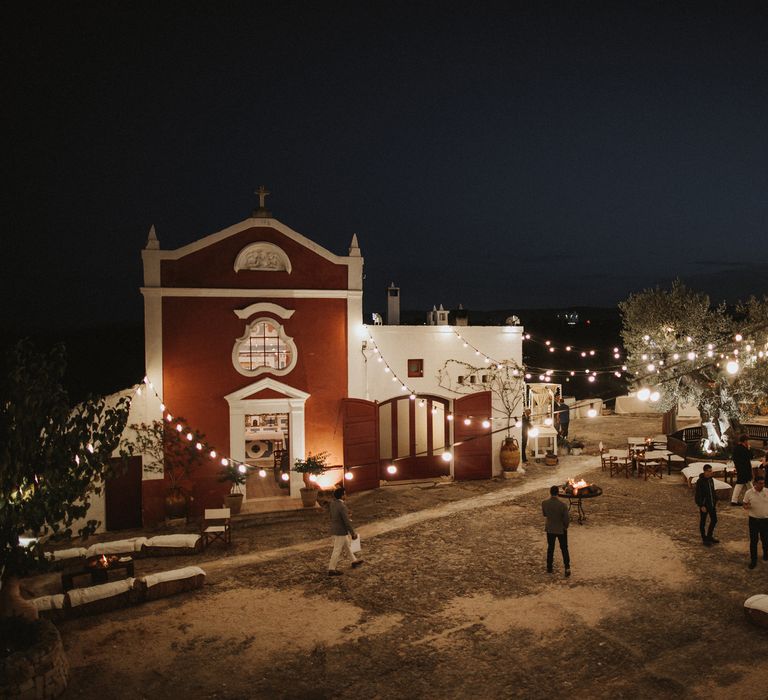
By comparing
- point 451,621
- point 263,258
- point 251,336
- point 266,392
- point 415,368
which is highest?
point 263,258

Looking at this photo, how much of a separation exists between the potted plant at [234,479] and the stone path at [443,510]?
2.40 m

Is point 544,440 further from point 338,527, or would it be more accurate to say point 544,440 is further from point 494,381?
point 338,527

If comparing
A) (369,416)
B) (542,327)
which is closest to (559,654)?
(369,416)

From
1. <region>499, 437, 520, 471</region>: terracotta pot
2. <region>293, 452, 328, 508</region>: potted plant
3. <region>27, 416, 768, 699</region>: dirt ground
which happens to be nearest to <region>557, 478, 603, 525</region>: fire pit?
<region>27, 416, 768, 699</region>: dirt ground

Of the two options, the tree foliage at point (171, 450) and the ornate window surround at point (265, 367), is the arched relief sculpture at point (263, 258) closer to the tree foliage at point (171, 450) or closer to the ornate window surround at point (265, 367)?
the ornate window surround at point (265, 367)

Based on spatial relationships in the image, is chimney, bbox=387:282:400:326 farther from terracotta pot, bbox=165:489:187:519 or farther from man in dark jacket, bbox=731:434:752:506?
man in dark jacket, bbox=731:434:752:506

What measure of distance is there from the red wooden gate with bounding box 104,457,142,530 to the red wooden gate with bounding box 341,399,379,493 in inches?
189

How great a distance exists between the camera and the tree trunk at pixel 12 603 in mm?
7066

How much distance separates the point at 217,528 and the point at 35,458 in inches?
206

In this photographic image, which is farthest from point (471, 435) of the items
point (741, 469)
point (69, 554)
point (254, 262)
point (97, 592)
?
point (97, 592)

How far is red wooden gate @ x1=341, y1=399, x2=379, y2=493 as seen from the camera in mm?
15094

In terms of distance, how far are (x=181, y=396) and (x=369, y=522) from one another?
5.15 metres

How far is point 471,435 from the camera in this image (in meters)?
16.4

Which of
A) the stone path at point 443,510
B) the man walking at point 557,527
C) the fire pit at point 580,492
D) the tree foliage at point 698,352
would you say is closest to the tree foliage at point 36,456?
the stone path at point 443,510
